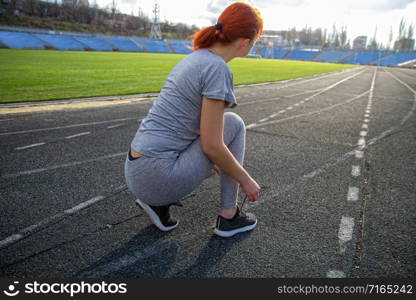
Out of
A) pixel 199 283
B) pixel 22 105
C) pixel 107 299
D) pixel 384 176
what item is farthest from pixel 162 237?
pixel 22 105

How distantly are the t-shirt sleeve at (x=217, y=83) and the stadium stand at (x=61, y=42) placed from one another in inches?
2445

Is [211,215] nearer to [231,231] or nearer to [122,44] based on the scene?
[231,231]

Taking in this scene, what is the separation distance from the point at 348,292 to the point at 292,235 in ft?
2.62

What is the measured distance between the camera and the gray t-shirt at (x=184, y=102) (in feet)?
7.29

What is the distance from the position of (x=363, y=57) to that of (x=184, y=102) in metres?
109

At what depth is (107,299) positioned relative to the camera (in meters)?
1.96

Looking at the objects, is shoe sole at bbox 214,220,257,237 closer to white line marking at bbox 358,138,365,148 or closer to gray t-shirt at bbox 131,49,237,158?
gray t-shirt at bbox 131,49,237,158

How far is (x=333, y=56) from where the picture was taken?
9944 centimetres

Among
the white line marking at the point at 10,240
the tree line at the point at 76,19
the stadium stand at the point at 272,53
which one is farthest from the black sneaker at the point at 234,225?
the stadium stand at the point at 272,53

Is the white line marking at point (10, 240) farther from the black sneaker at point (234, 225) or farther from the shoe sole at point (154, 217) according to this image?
the black sneaker at point (234, 225)

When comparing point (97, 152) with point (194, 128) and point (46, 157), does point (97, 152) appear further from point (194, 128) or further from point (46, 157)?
point (194, 128)

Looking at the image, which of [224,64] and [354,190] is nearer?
[224,64]

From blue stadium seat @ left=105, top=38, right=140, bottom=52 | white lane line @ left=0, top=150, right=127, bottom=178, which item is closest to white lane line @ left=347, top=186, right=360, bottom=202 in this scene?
white lane line @ left=0, top=150, right=127, bottom=178

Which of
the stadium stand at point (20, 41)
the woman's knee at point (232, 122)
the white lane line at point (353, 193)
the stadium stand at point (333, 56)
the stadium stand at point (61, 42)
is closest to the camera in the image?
the woman's knee at point (232, 122)
